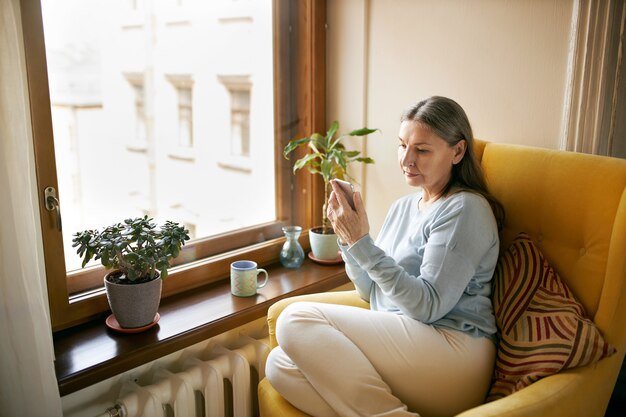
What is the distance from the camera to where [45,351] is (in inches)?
52.7

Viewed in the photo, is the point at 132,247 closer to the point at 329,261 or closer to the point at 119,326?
the point at 119,326

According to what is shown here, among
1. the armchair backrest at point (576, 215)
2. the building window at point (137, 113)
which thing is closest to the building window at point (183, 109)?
the building window at point (137, 113)

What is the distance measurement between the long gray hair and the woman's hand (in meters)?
0.26

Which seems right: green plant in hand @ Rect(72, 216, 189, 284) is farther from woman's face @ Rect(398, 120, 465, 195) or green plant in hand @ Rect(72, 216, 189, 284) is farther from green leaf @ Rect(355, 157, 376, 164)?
green leaf @ Rect(355, 157, 376, 164)

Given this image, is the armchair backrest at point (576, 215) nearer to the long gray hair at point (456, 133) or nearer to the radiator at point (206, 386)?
the long gray hair at point (456, 133)

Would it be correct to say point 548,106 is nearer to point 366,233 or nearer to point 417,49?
point 417,49

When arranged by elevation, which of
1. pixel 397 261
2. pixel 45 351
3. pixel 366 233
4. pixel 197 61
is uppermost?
pixel 197 61

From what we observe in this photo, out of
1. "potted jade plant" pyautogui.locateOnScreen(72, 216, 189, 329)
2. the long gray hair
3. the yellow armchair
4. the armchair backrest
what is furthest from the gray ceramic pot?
the armchair backrest

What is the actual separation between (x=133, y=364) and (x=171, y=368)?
0.25 m

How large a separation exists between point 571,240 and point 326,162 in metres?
0.93

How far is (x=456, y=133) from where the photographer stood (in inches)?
61.4

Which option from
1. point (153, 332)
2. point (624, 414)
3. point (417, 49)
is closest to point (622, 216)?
point (624, 414)

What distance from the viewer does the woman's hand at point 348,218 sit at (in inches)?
60.3

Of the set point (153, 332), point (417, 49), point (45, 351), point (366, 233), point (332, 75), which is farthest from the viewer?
point (332, 75)
